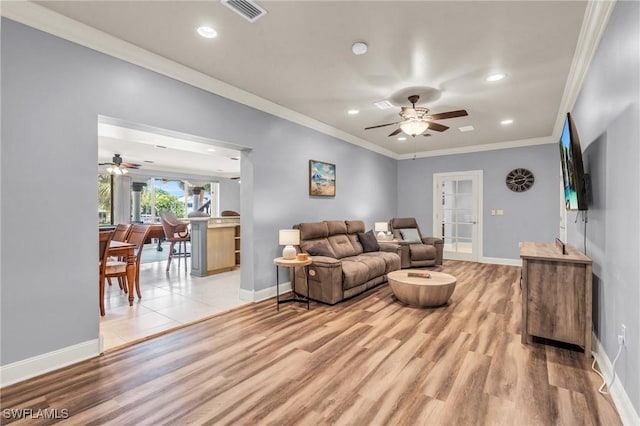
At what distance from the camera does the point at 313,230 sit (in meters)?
4.61

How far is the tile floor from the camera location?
3.06 meters

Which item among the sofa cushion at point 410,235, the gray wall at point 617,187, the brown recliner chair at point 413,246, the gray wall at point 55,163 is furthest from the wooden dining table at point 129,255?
the sofa cushion at point 410,235

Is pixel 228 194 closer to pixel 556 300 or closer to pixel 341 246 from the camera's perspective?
pixel 341 246

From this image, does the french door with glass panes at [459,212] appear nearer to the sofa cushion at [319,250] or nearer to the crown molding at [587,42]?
the crown molding at [587,42]

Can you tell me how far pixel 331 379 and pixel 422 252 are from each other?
4.25 meters

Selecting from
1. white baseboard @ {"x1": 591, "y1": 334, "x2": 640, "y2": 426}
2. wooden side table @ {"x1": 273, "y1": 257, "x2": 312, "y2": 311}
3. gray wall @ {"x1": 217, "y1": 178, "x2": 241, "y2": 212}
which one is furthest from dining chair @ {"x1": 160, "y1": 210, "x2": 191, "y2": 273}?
white baseboard @ {"x1": 591, "y1": 334, "x2": 640, "y2": 426}

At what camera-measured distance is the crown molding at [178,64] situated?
2188mm

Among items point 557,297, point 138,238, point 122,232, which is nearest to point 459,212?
point 557,297

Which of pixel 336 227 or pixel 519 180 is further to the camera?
pixel 519 180

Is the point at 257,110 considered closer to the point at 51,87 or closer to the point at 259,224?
the point at 259,224

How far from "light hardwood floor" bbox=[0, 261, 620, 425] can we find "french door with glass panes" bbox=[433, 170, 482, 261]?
4.02 m

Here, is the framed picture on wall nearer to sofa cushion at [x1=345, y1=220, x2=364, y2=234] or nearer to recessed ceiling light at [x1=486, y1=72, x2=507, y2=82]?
sofa cushion at [x1=345, y1=220, x2=364, y2=234]

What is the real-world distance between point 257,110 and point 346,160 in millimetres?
2361

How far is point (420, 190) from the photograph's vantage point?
7.75 meters
